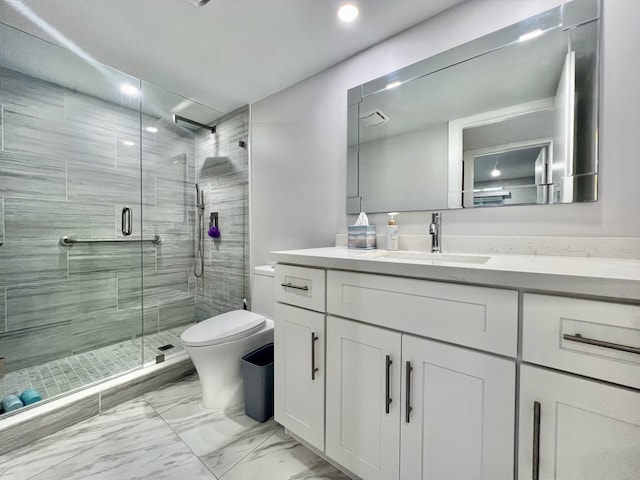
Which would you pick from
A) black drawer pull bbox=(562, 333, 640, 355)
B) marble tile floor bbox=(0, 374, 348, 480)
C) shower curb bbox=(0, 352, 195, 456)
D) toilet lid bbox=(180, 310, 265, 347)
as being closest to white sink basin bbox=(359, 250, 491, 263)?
black drawer pull bbox=(562, 333, 640, 355)

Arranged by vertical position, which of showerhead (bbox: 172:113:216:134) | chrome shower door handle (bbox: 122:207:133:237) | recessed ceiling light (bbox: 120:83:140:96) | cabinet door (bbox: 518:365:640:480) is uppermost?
recessed ceiling light (bbox: 120:83:140:96)

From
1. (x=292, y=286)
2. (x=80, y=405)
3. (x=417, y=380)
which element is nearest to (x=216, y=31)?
(x=292, y=286)

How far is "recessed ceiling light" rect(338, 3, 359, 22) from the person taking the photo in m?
1.32

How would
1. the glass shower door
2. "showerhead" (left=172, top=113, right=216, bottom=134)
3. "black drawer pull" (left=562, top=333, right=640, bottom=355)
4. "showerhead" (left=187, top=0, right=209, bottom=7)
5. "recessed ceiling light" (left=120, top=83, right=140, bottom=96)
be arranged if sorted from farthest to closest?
"showerhead" (left=172, top=113, right=216, bottom=134)
"recessed ceiling light" (left=120, top=83, right=140, bottom=96)
the glass shower door
"showerhead" (left=187, top=0, right=209, bottom=7)
"black drawer pull" (left=562, top=333, right=640, bottom=355)

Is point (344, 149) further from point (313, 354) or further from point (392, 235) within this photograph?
point (313, 354)

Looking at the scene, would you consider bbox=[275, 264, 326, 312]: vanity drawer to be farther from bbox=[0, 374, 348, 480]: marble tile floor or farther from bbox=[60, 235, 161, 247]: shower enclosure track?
bbox=[60, 235, 161, 247]: shower enclosure track

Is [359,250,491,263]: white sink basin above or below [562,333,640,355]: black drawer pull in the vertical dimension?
above

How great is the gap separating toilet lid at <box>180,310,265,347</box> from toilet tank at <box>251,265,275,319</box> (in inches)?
6.1

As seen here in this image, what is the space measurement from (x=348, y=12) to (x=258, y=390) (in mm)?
1968

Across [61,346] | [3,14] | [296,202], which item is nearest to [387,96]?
[296,202]

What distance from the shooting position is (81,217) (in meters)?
2.06

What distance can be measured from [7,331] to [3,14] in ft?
6.01

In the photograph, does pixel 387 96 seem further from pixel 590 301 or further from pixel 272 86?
pixel 590 301

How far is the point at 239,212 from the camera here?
2.36 m
